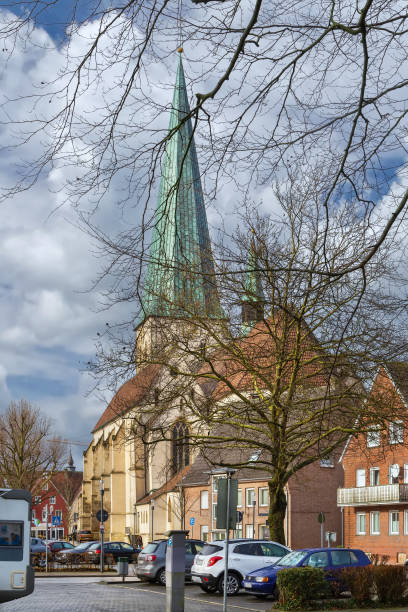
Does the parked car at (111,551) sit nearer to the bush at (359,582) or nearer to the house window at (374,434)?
the house window at (374,434)

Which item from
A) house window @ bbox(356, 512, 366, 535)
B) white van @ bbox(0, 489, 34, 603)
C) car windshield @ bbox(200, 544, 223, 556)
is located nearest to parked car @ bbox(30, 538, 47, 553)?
house window @ bbox(356, 512, 366, 535)

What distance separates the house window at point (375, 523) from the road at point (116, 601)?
20.3 meters

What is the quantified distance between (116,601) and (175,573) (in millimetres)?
4160

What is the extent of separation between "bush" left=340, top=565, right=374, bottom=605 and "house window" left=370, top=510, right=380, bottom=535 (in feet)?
94.3

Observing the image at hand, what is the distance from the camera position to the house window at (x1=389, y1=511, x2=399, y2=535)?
46.3 meters

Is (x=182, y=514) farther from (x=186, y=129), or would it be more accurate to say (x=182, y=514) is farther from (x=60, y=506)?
(x=60, y=506)

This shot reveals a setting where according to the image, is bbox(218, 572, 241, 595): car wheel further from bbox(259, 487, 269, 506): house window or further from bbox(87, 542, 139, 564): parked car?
bbox(259, 487, 269, 506): house window

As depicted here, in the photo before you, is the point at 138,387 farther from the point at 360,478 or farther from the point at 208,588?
the point at 360,478

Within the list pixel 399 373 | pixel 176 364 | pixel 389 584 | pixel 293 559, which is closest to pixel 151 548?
pixel 176 364

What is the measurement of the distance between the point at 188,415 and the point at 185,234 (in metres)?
21.1

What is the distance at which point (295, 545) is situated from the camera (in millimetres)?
51000

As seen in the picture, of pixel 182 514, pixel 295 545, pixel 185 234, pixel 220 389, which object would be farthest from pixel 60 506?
pixel 185 234

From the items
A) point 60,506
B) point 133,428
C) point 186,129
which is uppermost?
point 186,129

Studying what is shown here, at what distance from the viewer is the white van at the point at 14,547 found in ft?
51.2
